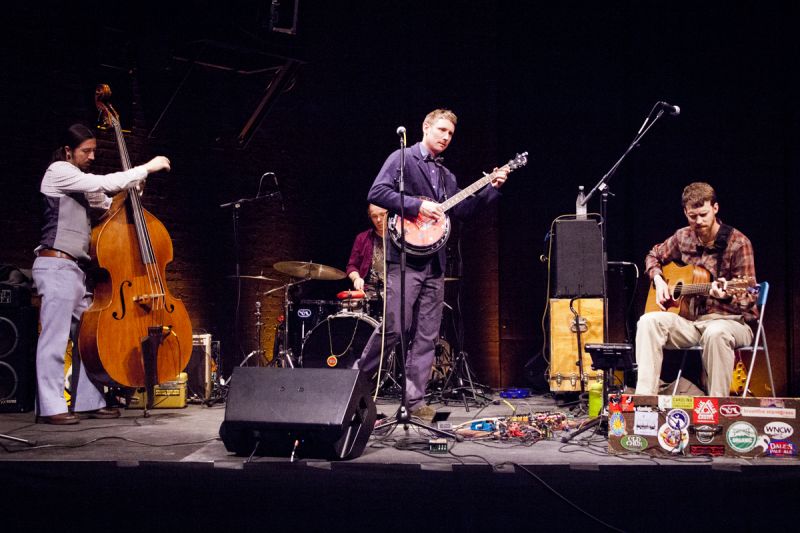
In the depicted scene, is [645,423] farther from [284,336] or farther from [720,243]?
[284,336]

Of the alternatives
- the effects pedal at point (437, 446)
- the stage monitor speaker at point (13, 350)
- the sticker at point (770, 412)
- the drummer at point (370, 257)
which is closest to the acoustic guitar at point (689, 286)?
the sticker at point (770, 412)

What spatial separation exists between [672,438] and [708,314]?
1.19m

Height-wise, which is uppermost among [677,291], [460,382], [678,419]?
[677,291]

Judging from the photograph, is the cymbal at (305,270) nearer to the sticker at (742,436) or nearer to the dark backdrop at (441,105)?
the dark backdrop at (441,105)

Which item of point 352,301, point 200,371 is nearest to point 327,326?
point 352,301

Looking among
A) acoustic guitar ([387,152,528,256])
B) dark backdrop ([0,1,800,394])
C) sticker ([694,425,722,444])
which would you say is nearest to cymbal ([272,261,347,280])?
dark backdrop ([0,1,800,394])

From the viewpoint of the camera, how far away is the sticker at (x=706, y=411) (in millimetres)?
3406

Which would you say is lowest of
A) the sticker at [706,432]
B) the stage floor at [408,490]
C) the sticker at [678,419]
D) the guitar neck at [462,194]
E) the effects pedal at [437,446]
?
the stage floor at [408,490]

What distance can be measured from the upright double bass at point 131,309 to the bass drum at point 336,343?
60.6 inches

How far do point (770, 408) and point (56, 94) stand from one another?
5.58m

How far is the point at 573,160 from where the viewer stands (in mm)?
6465

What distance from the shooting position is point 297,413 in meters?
3.34

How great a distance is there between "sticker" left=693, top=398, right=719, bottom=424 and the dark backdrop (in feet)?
8.72

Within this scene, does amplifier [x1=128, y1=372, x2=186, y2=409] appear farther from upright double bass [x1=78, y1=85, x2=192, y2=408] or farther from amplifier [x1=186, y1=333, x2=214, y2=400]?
upright double bass [x1=78, y1=85, x2=192, y2=408]
